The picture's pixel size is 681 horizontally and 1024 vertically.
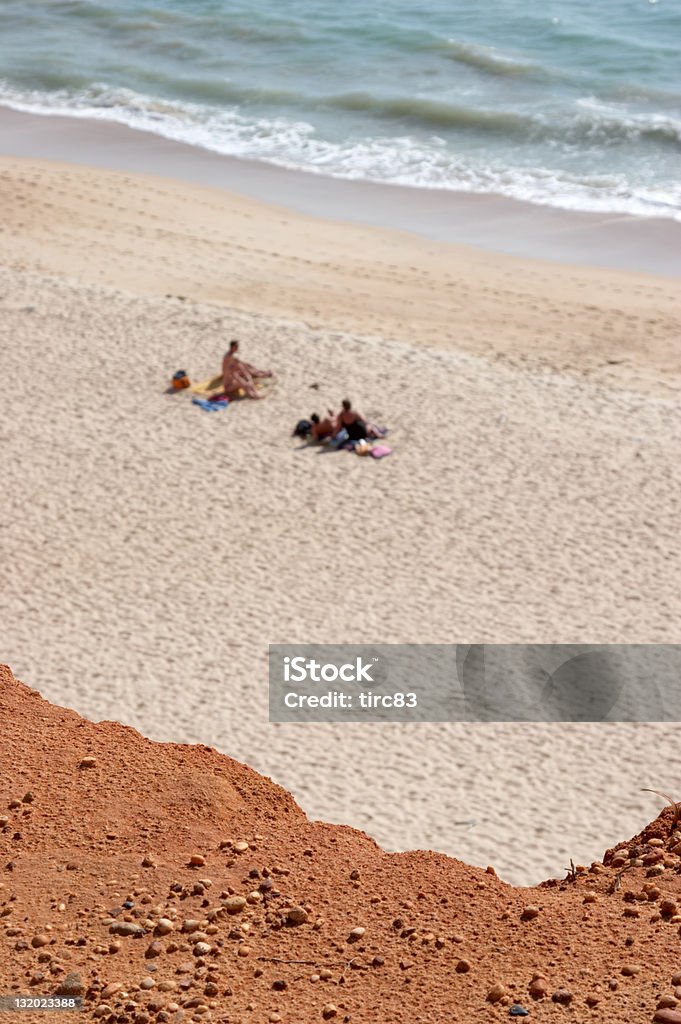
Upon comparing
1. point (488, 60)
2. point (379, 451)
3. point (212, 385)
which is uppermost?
point (488, 60)

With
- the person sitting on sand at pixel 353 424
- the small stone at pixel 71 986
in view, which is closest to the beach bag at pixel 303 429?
the person sitting on sand at pixel 353 424

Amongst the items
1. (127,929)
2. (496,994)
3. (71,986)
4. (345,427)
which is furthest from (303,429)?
(496,994)

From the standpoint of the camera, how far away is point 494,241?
874 inches

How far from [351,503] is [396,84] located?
21.2 m

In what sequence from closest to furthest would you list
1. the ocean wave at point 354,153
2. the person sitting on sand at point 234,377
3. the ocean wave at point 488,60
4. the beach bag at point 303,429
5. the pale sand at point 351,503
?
the pale sand at point 351,503 < the beach bag at point 303,429 < the person sitting on sand at point 234,377 < the ocean wave at point 354,153 < the ocean wave at point 488,60

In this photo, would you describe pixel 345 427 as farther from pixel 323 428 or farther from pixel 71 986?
pixel 71 986

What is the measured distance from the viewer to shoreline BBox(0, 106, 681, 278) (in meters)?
21.9

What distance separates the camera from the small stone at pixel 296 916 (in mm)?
5832

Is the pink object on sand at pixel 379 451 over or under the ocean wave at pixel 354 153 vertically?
under

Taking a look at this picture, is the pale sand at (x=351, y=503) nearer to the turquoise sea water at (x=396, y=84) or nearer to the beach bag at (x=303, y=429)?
the beach bag at (x=303, y=429)

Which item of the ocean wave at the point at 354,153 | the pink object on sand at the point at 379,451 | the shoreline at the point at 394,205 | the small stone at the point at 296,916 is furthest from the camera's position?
the ocean wave at the point at 354,153

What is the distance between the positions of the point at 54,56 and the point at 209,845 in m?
32.2

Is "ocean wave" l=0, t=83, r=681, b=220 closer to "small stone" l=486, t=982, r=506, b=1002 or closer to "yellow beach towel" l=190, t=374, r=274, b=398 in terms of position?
"yellow beach towel" l=190, t=374, r=274, b=398

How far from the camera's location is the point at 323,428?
1461 cm
